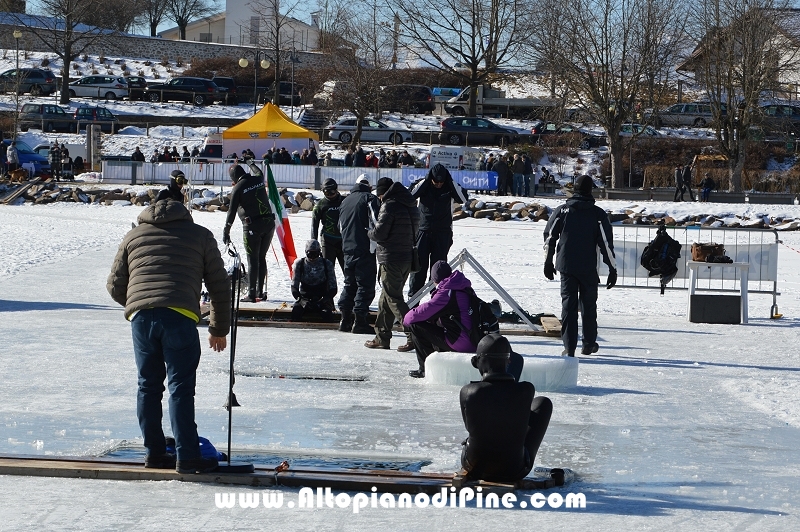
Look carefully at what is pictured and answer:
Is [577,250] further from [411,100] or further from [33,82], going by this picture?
[33,82]

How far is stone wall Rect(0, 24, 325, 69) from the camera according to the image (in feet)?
246

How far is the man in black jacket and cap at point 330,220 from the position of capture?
1328cm

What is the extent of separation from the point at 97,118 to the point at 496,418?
49594mm

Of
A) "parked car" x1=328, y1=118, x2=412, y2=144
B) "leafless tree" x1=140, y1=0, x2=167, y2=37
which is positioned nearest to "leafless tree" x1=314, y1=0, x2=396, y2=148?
"parked car" x1=328, y1=118, x2=412, y2=144

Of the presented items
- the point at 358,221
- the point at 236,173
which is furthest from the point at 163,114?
the point at 358,221

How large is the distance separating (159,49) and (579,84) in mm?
39115

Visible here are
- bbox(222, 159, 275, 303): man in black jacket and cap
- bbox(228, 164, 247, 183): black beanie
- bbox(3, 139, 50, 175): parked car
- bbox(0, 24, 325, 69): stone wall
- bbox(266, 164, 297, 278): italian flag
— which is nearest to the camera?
bbox(222, 159, 275, 303): man in black jacket and cap

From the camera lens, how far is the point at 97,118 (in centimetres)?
5328

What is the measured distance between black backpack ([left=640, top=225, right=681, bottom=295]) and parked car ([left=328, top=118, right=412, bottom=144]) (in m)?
37.3

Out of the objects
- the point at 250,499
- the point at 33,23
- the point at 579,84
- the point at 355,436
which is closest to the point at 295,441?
the point at 355,436

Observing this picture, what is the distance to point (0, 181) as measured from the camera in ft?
119

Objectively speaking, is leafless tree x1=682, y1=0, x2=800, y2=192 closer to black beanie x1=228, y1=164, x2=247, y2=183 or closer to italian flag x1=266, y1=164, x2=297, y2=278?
italian flag x1=266, y1=164, x2=297, y2=278

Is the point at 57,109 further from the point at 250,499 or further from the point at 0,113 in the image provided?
the point at 250,499

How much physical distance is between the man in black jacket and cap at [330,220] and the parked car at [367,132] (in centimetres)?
3877
